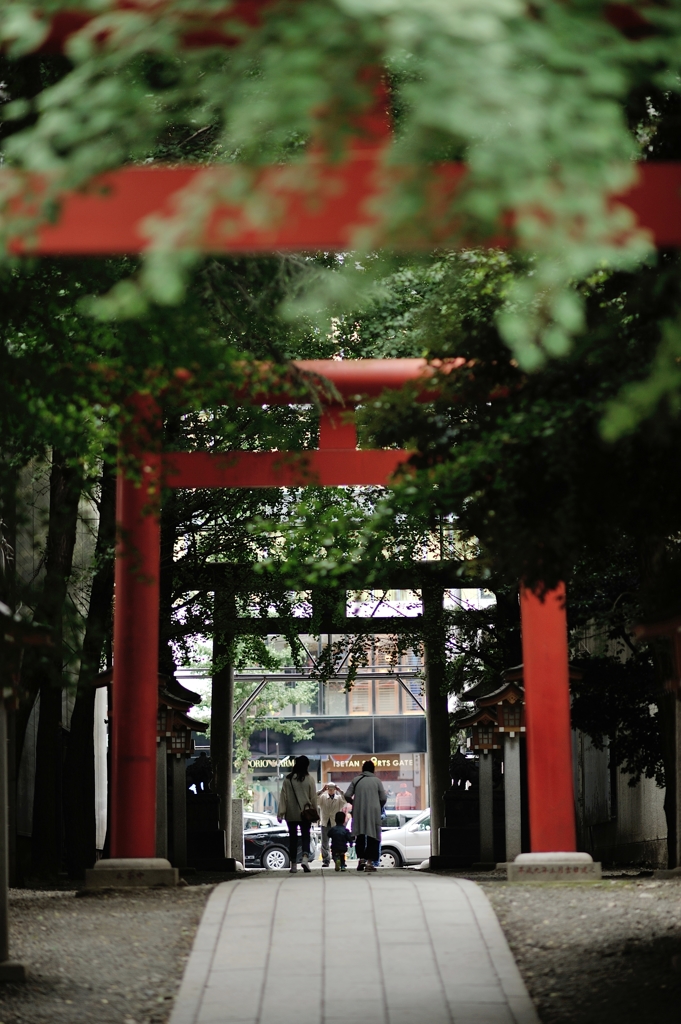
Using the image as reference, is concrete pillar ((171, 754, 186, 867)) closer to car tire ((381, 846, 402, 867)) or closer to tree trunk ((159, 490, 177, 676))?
tree trunk ((159, 490, 177, 676))

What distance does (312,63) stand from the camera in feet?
9.18

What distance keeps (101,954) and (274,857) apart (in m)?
21.6

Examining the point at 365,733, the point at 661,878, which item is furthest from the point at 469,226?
the point at 365,733

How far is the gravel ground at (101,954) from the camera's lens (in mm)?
6555

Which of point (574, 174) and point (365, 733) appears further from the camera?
point (365, 733)

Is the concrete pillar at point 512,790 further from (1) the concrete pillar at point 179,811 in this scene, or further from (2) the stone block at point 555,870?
(1) the concrete pillar at point 179,811

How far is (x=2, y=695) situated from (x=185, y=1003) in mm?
1940

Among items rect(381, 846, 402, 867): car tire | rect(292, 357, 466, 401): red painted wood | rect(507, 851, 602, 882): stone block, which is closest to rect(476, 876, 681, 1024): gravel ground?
rect(507, 851, 602, 882): stone block

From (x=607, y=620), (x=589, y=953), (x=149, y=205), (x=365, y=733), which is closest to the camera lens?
(x=149, y=205)

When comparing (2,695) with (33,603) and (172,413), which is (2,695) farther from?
(172,413)

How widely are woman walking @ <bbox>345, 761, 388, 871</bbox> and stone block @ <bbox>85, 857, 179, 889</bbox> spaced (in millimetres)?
4910

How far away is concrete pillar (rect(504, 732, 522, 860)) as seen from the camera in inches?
539

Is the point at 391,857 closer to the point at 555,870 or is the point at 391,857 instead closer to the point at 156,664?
the point at 555,870

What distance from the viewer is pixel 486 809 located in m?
17.0
